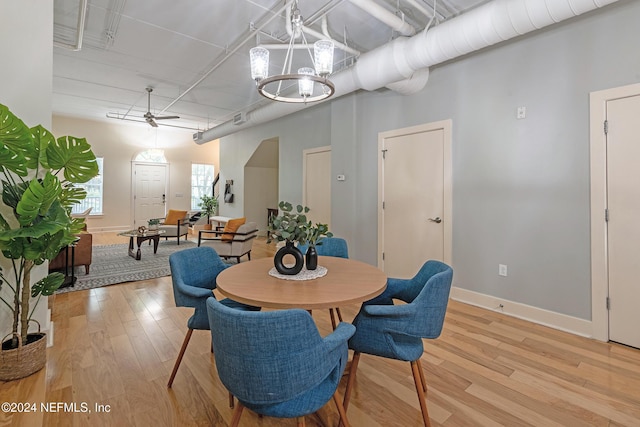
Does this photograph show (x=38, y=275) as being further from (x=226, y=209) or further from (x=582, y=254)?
(x=226, y=209)

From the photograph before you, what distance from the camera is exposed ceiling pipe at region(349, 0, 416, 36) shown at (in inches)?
101

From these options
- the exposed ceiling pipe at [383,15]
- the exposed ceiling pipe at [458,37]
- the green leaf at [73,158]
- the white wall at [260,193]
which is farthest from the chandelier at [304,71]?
the white wall at [260,193]

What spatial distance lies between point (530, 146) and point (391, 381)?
8.29 feet

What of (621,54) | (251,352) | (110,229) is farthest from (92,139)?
(621,54)

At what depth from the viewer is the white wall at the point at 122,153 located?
328 inches

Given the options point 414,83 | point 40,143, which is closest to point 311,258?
point 40,143

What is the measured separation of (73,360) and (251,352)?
2.05 metres

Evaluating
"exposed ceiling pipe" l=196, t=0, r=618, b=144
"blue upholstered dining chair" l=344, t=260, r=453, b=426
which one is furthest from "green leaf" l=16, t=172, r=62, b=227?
"exposed ceiling pipe" l=196, t=0, r=618, b=144

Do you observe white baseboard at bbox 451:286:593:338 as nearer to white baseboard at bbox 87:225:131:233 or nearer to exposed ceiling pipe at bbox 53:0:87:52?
exposed ceiling pipe at bbox 53:0:87:52

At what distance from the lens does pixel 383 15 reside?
2766 mm

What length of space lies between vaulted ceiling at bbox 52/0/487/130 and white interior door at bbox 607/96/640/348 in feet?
5.48

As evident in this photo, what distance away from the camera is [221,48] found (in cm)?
394

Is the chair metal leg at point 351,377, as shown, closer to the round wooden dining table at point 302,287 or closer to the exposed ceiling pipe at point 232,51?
the round wooden dining table at point 302,287

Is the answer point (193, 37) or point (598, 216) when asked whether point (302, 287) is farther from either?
point (193, 37)
